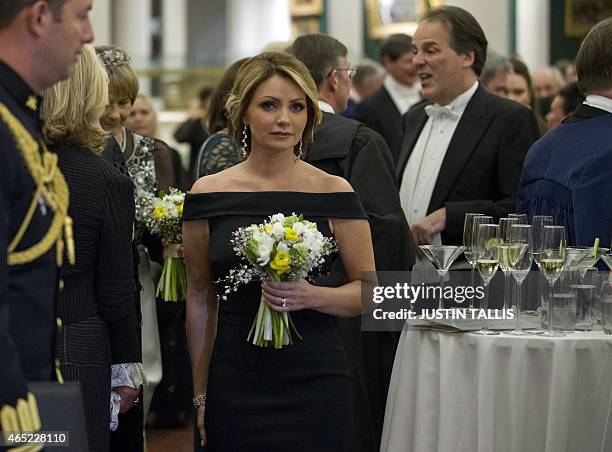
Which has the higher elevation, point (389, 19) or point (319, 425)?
point (389, 19)

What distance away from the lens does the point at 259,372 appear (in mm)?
3355

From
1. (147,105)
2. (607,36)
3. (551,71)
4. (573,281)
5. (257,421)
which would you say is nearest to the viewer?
(257,421)

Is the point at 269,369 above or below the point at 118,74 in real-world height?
below

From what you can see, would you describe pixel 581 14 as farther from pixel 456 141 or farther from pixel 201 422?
pixel 201 422

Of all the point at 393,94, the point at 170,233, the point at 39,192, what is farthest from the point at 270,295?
the point at 393,94

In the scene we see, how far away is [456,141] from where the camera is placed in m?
5.12

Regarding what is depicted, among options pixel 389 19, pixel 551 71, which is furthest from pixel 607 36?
pixel 389 19

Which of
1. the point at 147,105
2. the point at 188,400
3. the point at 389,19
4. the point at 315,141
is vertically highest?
the point at 389,19

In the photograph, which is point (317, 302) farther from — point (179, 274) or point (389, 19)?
point (389, 19)

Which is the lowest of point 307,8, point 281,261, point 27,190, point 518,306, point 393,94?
point 518,306

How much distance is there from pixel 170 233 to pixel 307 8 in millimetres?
11073

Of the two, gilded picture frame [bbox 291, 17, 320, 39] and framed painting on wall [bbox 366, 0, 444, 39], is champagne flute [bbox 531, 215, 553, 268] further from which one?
gilded picture frame [bbox 291, 17, 320, 39]

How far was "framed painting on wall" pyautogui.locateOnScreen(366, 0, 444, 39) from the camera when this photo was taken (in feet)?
48.5

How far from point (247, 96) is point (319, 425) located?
1.02 m
